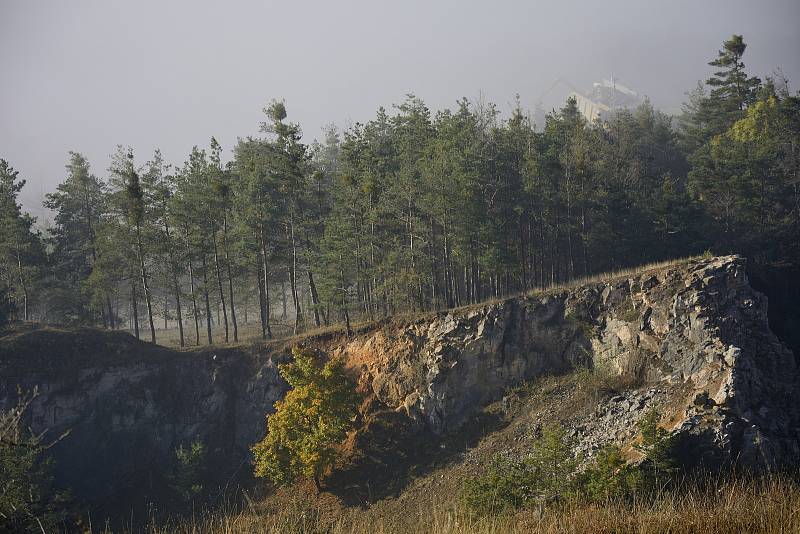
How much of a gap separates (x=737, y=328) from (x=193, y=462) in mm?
31510

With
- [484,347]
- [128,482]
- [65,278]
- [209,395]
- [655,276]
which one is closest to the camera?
[655,276]

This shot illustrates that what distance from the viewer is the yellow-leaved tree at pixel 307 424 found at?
97.5 feet

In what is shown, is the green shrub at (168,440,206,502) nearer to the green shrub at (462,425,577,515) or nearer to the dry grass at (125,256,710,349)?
the dry grass at (125,256,710,349)

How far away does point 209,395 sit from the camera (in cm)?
3844

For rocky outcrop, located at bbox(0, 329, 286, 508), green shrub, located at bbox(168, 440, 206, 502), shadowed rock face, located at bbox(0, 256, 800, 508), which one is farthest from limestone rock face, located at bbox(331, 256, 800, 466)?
green shrub, located at bbox(168, 440, 206, 502)

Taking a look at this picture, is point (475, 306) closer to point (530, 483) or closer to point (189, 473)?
point (530, 483)

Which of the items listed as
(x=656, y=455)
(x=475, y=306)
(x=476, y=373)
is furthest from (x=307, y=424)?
(x=656, y=455)

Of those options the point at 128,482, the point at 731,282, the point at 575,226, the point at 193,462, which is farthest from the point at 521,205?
the point at 128,482

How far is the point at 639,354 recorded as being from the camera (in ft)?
94.7

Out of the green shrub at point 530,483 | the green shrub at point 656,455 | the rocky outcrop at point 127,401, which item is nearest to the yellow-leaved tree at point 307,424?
the rocky outcrop at point 127,401

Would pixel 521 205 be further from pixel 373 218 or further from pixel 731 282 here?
pixel 731 282

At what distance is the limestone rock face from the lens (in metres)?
23.4

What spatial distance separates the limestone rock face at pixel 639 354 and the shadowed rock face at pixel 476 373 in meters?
0.06

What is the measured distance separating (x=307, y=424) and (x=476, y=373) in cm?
1027
